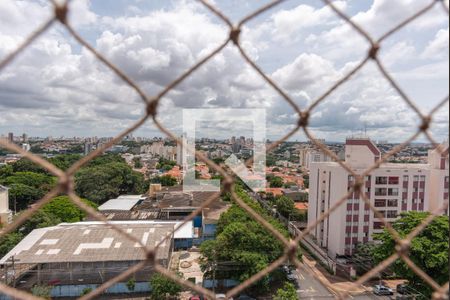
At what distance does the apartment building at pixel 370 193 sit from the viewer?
23.4ft

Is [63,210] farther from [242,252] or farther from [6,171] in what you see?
[6,171]

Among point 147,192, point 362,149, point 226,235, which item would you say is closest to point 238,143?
point 226,235

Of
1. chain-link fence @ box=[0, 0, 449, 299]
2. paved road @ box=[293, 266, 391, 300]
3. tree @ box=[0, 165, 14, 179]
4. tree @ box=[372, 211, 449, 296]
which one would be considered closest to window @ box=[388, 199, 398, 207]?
tree @ box=[372, 211, 449, 296]

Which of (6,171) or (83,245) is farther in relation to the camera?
(6,171)

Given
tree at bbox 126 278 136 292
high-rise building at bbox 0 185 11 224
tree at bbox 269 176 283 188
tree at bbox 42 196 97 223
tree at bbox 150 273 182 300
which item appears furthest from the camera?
tree at bbox 269 176 283 188

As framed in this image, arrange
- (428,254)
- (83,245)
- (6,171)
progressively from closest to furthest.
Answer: (428,254) → (83,245) → (6,171)

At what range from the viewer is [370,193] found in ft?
24.6

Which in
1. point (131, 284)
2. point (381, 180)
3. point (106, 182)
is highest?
point (381, 180)

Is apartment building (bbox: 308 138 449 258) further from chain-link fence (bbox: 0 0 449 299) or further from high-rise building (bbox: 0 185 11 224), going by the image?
high-rise building (bbox: 0 185 11 224)

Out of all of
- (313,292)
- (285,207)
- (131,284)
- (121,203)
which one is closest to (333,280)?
(313,292)

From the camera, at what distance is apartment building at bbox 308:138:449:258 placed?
7.14 m

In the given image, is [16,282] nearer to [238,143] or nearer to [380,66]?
[238,143]

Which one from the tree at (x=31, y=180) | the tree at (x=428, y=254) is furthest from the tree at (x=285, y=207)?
the tree at (x=31, y=180)

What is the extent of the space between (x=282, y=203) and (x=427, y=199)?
14.3 feet
